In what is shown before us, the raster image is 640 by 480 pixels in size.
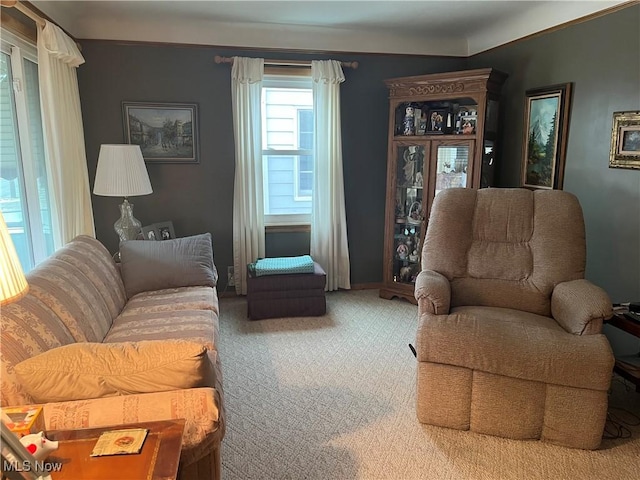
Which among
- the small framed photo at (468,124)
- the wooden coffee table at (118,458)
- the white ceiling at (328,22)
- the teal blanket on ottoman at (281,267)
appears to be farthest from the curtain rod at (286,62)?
the wooden coffee table at (118,458)

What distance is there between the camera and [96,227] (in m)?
3.82

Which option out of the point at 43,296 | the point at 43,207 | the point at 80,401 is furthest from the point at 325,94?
the point at 80,401

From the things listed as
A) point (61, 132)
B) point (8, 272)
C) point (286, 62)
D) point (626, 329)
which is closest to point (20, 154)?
point (61, 132)

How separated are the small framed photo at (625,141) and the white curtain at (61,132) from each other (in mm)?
3432

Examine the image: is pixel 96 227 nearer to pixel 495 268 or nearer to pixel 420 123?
pixel 420 123

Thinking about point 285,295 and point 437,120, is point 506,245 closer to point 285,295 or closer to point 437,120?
point 437,120

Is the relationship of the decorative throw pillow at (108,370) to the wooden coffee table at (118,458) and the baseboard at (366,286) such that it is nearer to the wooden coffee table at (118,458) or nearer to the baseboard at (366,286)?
the wooden coffee table at (118,458)

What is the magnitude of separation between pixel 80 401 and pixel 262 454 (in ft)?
3.18

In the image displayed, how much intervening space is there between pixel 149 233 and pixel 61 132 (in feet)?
Answer: 3.26

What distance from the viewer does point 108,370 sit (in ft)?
4.57

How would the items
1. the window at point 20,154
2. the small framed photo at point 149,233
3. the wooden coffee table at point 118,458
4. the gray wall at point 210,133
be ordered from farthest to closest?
1. the gray wall at point 210,133
2. the small framed photo at point 149,233
3. the window at point 20,154
4. the wooden coffee table at point 118,458

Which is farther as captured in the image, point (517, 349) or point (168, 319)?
point (168, 319)

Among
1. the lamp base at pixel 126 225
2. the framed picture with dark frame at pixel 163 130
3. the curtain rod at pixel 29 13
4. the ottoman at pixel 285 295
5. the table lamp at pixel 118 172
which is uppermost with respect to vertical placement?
the curtain rod at pixel 29 13

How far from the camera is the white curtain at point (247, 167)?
3746 mm
